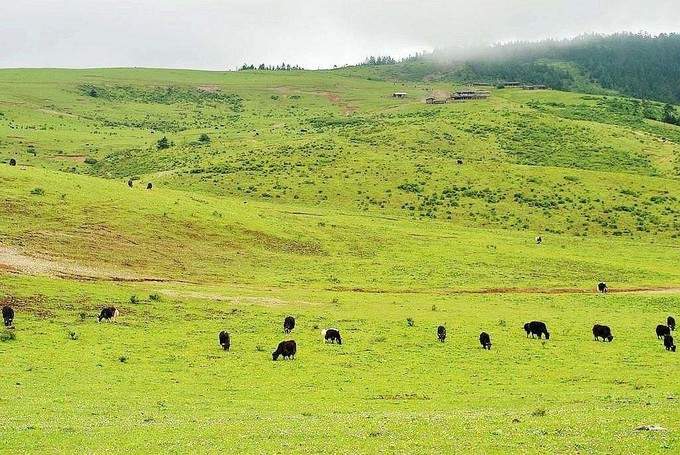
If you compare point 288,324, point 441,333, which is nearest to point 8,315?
point 288,324

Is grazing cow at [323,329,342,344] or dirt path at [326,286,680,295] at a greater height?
grazing cow at [323,329,342,344]

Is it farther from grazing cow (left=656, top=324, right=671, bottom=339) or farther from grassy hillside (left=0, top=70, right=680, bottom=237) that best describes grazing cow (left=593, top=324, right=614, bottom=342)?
grassy hillside (left=0, top=70, right=680, bottom=237)

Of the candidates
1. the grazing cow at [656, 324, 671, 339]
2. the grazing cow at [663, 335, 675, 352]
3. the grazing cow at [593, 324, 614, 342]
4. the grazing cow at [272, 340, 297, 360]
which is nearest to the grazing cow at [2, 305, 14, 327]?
the grazing cow at [272, 340, 297, 360]

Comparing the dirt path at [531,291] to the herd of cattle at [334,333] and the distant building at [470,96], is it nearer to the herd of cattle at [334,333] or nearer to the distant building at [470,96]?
the herd of cattle at [334,333]

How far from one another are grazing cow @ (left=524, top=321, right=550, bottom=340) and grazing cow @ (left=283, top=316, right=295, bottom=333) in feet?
38.4

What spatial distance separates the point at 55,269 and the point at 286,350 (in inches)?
815

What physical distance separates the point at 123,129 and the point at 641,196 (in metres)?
96.7

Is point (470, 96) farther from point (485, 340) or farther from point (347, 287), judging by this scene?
point (485, 340)

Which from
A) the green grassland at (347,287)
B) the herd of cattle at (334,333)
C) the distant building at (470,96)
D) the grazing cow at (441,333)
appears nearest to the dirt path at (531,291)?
the green grassland at (347,287)

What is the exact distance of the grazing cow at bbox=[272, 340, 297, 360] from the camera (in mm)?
33344

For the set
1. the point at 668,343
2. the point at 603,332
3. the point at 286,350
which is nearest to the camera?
the point at 286,350

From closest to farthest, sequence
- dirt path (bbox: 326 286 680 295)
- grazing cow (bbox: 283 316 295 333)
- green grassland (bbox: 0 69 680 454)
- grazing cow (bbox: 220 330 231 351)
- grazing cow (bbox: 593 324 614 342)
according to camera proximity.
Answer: green grassland (bbox: 0 69 680 454) → grazing cow (bbox: 220 330 231 351) → grazing cow (bbox: 283 316 295 333) → grazing cow (bbox: 593 324 614 342) → dirt path (bbox: 326 286 680 295)

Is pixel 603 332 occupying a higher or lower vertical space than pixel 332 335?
lower

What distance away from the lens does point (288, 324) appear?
38938mm
